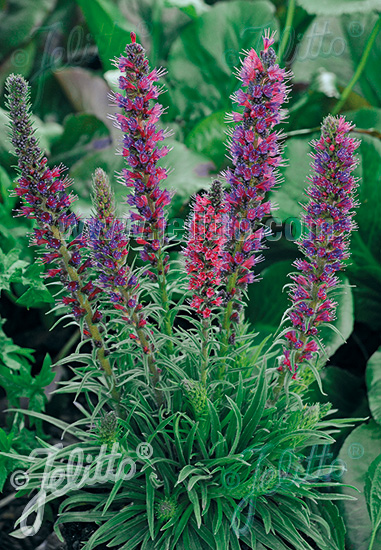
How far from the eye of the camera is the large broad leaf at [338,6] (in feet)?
5.44

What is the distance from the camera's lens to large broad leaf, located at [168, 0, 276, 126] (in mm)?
2150

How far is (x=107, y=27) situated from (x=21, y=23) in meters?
0.68

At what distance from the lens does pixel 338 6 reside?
5.60ft

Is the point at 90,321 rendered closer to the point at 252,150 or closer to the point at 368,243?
the point at 252,150

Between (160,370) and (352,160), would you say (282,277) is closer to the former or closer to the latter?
(160,370)

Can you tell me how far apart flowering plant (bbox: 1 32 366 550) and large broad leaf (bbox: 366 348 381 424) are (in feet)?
0.66

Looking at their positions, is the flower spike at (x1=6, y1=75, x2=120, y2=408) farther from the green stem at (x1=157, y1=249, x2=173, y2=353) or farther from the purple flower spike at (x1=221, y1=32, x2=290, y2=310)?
the purple flower spike at (x1=221, y1=32, x2=290, y2=310)

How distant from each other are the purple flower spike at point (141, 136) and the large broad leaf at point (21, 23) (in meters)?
2.03

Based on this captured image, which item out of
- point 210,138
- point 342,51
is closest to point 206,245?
point 210,138

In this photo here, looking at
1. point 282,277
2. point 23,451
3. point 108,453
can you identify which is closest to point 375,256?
point 282,277

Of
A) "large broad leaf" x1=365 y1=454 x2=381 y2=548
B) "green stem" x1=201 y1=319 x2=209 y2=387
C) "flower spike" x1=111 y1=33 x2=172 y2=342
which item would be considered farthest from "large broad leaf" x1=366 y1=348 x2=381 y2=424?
"flower spike" x1=111 y1=33 x2=172 y2=342

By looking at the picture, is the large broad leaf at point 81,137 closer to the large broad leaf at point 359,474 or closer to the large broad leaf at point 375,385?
the large broad leaf at point 375,385

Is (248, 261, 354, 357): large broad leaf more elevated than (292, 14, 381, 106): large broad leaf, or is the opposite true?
(292, 14, 381, 106): large broad leaf

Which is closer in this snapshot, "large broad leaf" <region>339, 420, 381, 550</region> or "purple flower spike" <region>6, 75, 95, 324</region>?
"purple flower spike" <region>6, 75, 95, 324</region>
